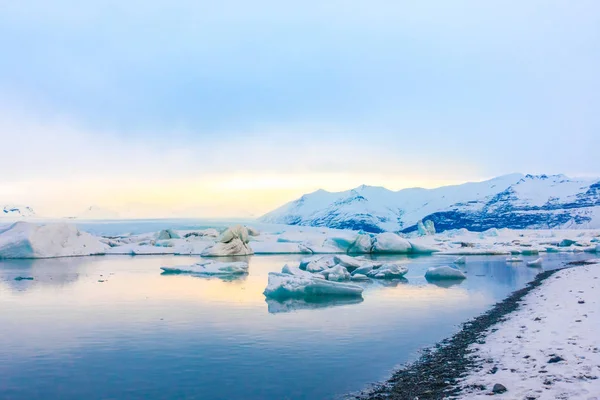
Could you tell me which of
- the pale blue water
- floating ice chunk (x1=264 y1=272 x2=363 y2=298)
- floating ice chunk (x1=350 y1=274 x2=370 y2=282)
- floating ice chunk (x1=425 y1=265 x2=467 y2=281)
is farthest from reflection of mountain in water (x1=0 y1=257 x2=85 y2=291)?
floating ice chunk (x1=425 y1=265 x2=467 y2=281)

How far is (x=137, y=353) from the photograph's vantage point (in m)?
8.92

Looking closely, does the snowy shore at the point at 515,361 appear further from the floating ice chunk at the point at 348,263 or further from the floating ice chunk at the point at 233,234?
the floating ice chunk at the point at 233,234

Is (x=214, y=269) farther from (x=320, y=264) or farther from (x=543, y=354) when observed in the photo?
(x=543, y=354)

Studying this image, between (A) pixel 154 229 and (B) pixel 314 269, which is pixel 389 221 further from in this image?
(B) pixel 314 269

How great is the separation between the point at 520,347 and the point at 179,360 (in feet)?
17.8

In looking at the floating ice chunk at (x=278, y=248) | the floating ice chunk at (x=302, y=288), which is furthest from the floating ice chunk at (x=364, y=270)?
the floating ice chunk at (x=278, y=248)

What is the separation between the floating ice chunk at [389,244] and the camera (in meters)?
42.3

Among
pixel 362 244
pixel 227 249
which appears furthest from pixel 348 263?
pixel 362 244

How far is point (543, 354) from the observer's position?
7180 mm

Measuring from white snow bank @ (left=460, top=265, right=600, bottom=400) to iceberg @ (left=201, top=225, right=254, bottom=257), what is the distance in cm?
Result: 2723

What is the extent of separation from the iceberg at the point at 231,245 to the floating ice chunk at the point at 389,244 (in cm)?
1053

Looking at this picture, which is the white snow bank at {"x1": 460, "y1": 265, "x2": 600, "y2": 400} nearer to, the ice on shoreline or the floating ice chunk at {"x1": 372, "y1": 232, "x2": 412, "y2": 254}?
the ice on shoreline

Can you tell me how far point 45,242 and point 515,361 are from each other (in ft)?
113

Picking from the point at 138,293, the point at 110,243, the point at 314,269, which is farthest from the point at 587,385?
the point at 110,243
